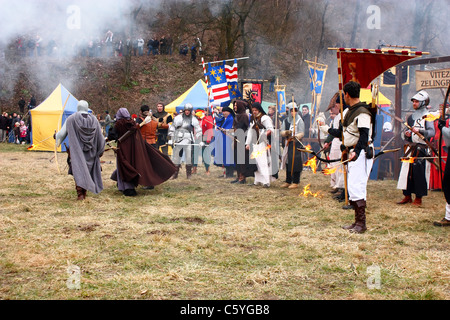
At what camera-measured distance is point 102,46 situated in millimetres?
33438

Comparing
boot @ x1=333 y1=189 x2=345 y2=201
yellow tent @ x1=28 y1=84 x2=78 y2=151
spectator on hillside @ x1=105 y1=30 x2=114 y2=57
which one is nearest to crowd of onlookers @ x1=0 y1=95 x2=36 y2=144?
yellow tent @ x1=28 y1=84 x2=78 y2=151

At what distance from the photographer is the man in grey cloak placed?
758 centimetres

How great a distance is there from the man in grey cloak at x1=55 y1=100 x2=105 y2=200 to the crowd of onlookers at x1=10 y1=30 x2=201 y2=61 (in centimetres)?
2318

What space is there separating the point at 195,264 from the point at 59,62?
31.5m

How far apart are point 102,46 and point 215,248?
101 feet

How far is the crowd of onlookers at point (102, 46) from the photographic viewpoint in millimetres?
30219

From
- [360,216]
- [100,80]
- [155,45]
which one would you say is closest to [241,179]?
[360,216]

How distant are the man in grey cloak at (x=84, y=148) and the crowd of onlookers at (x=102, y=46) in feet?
76.1

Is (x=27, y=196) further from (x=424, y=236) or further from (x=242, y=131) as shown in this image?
(x=424, y=236)

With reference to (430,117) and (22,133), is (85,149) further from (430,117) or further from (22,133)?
(22,133)

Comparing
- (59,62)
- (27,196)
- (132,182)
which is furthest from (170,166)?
(59,62)

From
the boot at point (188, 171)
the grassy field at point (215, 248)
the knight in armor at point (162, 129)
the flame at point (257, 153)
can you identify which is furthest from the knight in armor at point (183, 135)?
the grassy field at point (215, 248)

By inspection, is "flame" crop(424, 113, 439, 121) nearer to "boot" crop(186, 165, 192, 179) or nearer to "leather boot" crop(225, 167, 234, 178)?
"leather boot" crop(225, 167, 234, 178)

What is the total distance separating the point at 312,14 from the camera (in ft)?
100
